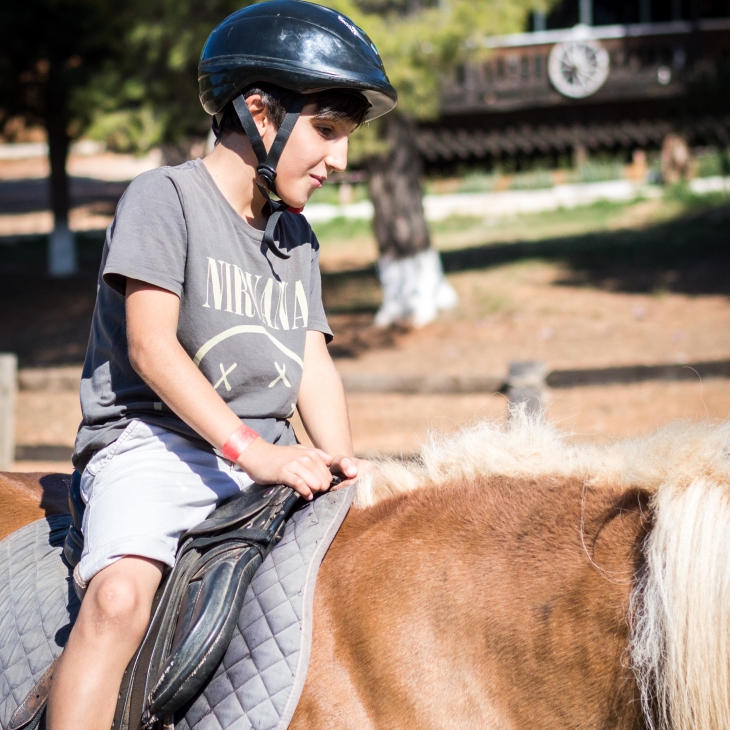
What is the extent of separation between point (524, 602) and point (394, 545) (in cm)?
31

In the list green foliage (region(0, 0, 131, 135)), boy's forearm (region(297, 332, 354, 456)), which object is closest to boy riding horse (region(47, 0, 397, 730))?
boy's forearm (region(297, 332, 354, 456))

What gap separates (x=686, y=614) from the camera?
134cm

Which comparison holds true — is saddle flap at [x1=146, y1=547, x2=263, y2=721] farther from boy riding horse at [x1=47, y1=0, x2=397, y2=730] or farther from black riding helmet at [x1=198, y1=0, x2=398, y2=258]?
black riding helmet at [x1=198, y1=0, x2=398, y2=258]

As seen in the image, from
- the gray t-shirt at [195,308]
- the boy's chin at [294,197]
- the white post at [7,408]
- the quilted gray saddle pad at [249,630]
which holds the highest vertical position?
the boy's chin at [294,197]

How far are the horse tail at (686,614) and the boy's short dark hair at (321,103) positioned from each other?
114 centimetres

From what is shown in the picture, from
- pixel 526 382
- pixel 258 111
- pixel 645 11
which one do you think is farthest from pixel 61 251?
pixel 258 111

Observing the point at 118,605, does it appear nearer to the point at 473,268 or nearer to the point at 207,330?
the point at 207,330

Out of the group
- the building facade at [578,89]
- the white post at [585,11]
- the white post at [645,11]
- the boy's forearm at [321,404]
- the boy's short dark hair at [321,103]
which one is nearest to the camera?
the boy's short dark hair at [321,103]

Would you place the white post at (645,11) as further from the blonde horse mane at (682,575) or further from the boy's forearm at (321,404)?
the blonde horse mane at (682,575)

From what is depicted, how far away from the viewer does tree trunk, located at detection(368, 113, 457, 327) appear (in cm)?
1118

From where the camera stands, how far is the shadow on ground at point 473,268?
1147 cm

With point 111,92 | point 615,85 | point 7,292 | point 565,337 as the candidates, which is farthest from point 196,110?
point 615,85

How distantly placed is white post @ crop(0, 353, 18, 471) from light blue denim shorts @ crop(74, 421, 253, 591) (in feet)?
13.9

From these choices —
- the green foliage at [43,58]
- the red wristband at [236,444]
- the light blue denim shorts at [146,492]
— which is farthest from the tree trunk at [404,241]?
the red wristband at [236,444]
